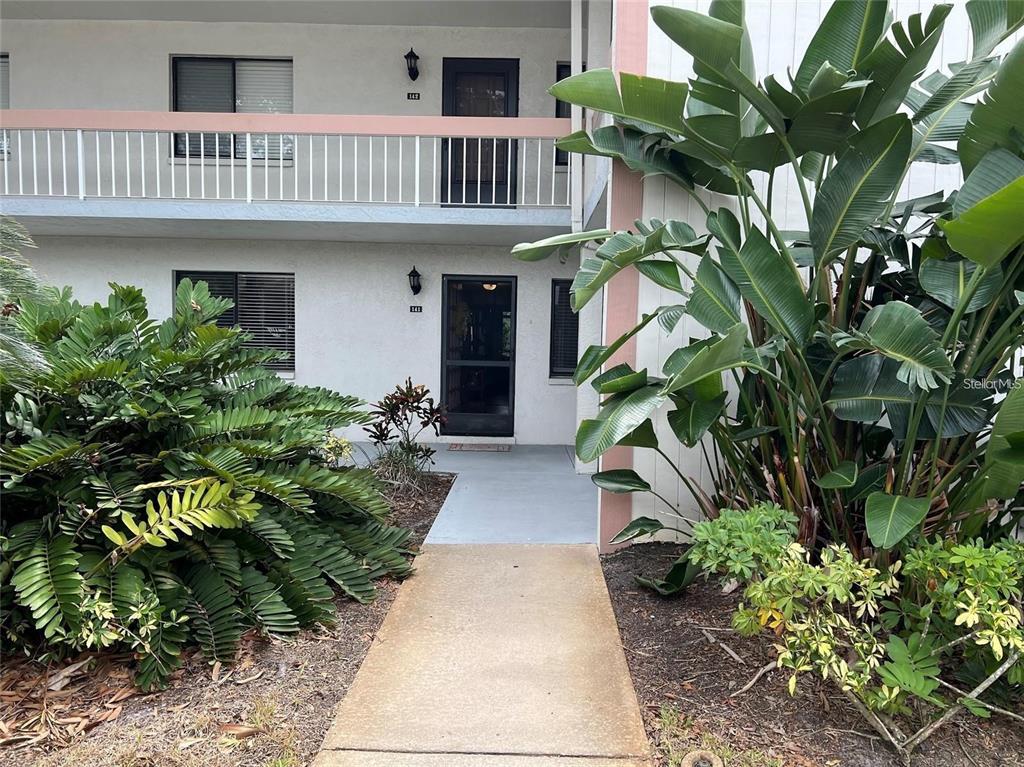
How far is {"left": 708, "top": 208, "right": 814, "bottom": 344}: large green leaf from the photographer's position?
122 inches

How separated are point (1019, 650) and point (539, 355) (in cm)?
703

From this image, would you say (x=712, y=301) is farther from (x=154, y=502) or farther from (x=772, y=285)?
(x=154, y=502)

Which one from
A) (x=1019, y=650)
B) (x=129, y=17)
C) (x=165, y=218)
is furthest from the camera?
(x=129, y=17)

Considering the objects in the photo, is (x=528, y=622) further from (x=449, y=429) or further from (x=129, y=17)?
(x=129, y=17)

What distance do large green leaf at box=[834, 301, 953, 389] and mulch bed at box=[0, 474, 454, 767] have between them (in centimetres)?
287

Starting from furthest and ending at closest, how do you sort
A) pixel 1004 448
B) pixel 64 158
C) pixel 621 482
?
pixel 64 158 < pixel 621 482 < pixel 1004 448

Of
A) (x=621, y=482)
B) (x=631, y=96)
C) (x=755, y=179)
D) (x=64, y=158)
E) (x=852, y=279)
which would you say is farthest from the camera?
(x=64, y=158)

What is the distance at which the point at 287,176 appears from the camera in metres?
8.88

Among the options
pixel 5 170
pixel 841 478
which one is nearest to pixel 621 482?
pixel 841 478

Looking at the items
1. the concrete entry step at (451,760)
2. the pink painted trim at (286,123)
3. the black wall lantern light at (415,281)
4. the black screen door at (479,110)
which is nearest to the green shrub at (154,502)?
the concrete entry step at (451,760)

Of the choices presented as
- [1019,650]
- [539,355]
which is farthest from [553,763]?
[539,355]

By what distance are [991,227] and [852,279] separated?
1.42 metres

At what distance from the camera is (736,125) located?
3.08m

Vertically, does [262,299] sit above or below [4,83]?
below
